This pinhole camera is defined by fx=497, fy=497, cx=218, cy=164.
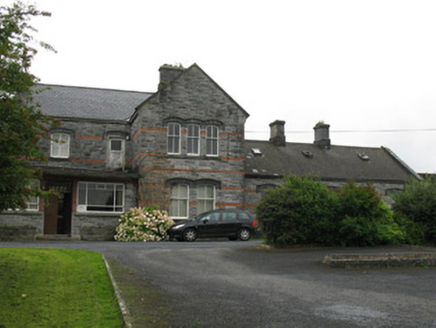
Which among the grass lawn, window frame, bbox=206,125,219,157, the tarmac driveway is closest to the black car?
window frame, bbox=206,125,219,157

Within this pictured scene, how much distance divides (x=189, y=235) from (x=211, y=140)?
288 inches

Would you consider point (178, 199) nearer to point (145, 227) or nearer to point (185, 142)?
point (185, 142)

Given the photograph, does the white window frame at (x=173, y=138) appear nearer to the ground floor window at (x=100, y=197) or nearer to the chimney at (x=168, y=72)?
the ground floor window at (x=100, y=197)

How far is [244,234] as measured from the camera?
2433 cm

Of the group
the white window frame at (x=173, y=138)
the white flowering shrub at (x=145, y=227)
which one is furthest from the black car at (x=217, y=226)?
the white window frame at (x=173, y=138)

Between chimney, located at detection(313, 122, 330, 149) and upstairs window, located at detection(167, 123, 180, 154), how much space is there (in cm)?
1362

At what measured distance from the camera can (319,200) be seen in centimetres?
1820

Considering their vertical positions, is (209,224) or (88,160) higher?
(88,160)

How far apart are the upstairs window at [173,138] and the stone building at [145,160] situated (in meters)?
0.06

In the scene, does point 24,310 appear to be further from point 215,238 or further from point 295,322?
point 215,238

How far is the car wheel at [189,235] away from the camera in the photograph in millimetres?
23172

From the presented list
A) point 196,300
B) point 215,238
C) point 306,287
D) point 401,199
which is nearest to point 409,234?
point 401,199

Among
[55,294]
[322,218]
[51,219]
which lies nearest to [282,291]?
[55,294]

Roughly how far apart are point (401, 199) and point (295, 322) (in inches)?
624
